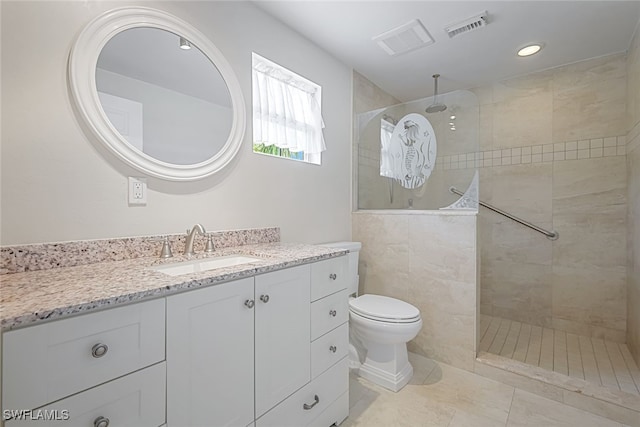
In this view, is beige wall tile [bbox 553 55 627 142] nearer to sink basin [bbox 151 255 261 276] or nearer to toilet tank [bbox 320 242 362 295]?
toilet tank [bbox 320 242 362 295]

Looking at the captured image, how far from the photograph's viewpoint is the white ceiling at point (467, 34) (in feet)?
5.86

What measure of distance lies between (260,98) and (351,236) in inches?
53.7

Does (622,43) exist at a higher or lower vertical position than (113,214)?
higher

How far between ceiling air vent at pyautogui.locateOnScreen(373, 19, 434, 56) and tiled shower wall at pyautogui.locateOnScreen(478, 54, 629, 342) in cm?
92

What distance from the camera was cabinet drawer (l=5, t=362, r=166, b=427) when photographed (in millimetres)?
676

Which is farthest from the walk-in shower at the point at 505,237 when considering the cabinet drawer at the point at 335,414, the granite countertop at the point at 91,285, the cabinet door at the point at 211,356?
the cabinet door at the point at 211,356

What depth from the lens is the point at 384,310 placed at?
188cm

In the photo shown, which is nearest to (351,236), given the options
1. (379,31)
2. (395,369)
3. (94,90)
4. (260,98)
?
(395,369)

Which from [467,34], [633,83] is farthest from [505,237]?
[467,34]

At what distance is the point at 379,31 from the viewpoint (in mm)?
2029

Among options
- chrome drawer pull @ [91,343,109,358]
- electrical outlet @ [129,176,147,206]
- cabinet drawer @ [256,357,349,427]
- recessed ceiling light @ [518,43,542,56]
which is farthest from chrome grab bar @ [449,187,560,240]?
chrome drawer pull @ [91,343,109,358]

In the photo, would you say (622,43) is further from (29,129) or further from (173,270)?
(29,129)

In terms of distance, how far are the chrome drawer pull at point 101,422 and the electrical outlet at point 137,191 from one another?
2.69 ft

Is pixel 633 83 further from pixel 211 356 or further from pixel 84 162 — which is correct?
pixel 84 162
